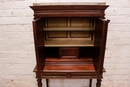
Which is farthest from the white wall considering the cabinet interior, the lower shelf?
the lower shelf

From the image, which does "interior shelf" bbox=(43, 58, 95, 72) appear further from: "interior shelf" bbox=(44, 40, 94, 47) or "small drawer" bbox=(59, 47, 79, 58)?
"interior shelf" bbox=(44, 40, 94, 47)

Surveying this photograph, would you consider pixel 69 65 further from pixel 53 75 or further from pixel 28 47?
pixel 28 47

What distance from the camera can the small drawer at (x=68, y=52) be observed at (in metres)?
1.35

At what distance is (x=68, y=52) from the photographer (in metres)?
1.38

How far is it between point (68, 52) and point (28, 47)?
0.53 metres

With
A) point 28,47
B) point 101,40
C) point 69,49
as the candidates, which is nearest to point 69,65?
point 69,49

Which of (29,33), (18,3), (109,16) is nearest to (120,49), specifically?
(109,16)

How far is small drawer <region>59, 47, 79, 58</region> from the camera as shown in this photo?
4.44 ft

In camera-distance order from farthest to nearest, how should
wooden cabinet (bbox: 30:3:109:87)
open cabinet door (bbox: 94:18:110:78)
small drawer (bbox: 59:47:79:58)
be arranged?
small drawer (bbox: 59:47:79:58), wooden cabinet (bbox: 30:3:109:87), open cabinet door (bbox: 94:18:110:78)

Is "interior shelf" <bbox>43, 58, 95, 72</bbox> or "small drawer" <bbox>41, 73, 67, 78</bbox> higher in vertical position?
"interior shelf" <bbox>43, 58, 95, 72</bbox>

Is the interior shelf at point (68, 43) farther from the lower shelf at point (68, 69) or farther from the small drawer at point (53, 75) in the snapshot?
the small drawer at point (53, 75)

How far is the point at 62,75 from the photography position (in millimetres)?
1265

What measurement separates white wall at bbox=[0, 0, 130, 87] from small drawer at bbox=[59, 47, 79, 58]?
0.42 meters

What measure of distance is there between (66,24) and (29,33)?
466mm
